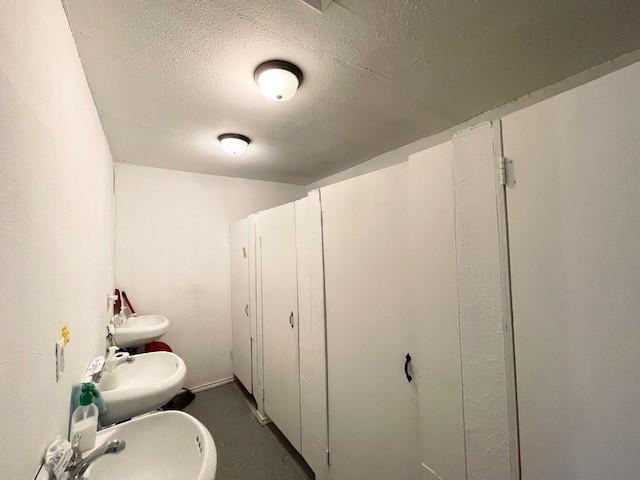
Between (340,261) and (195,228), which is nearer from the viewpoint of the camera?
(340,261)

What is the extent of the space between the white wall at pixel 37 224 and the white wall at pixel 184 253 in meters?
1.70

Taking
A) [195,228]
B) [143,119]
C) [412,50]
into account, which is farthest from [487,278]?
[195,228]

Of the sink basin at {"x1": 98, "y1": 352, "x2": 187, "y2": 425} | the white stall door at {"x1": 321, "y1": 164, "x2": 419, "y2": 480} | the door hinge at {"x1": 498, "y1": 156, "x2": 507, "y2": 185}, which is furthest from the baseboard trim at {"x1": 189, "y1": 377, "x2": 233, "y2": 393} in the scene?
the door hinge at {"x1": 498, "y1": 156, "x2": 507, "y2": 185}

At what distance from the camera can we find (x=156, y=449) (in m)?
1.11

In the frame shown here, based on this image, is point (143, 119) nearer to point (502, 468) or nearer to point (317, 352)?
point (317, 352)

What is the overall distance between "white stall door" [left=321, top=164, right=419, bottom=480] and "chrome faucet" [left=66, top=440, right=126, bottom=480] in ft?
3.35

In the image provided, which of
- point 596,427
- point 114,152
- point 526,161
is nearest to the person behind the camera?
point 596,427

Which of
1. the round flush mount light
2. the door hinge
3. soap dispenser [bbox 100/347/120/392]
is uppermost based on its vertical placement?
the round flush mount light

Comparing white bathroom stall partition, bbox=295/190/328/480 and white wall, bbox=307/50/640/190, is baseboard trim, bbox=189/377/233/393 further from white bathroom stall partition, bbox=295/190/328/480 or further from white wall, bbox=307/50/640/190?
white wall, bbox=307/50/640/190

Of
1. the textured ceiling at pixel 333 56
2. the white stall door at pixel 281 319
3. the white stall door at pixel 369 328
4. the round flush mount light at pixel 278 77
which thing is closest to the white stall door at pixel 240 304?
the white stall door at pixel 281 319

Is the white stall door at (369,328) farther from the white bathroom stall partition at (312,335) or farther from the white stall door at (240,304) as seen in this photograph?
the white stall door at (240,304)

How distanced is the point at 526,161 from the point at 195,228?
3053mm

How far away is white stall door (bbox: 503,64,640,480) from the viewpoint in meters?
0.60

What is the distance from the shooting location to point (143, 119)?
1.79 m
